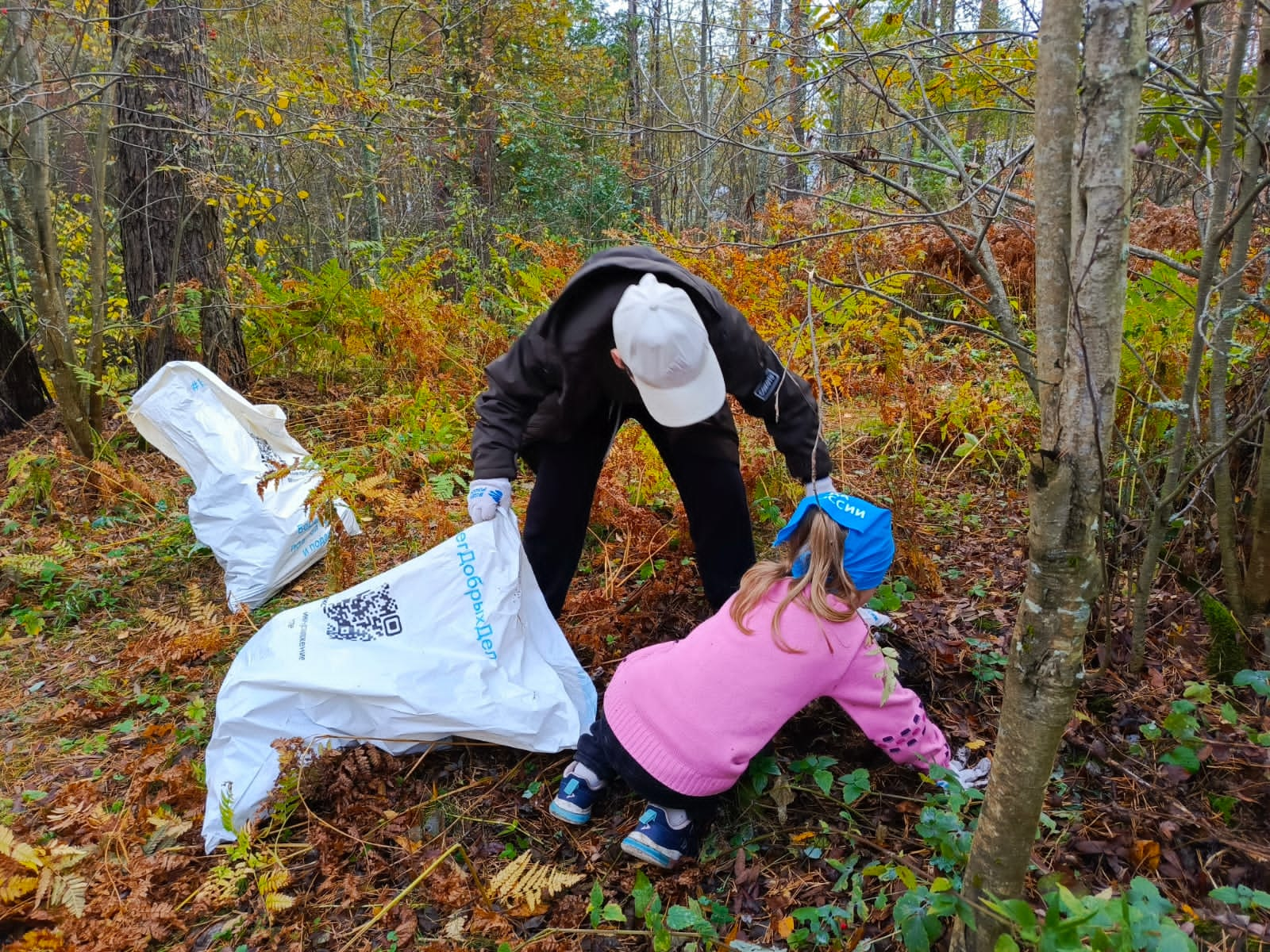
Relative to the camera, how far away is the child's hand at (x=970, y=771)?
205 centimetres

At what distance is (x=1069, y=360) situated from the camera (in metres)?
1.10

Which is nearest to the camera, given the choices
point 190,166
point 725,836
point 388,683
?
point 725,836

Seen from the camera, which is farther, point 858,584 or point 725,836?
point 725,836

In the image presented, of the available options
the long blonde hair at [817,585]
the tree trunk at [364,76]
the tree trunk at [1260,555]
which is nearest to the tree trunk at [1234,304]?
the tree trunk at [1260,555]

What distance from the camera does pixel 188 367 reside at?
3621mm

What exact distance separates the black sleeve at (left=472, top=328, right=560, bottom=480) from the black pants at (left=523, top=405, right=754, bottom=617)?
0.16 meters

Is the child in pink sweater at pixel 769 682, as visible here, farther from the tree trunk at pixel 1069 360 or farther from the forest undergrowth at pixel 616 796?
the tree trunk at pixel 1069 360

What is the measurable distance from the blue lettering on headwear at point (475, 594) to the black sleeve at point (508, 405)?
0.81 ft

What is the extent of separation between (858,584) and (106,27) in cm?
549

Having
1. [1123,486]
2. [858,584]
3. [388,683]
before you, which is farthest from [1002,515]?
[388,683]

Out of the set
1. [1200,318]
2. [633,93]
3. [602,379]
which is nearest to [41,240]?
[602,379]

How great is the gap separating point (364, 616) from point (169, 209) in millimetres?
4638

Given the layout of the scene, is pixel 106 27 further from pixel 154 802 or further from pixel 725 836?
pixel 725 836

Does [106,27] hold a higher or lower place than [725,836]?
higher
